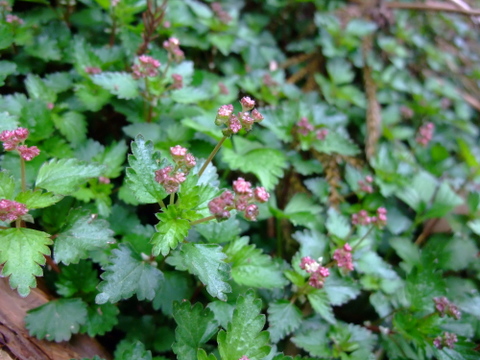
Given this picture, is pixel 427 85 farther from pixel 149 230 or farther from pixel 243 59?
pixel 149 230

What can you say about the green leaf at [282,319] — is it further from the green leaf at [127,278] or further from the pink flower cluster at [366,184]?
the pink flower cluster at [366,184]

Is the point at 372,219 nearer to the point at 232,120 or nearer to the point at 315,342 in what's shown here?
the point at 315,342

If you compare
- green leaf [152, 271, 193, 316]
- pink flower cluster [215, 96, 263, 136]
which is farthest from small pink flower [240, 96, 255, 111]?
green leaf [152, 271, 193, 316]

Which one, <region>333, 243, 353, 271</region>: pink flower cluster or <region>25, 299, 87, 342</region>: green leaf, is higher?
<region>333, 243, 353, 271</region>: pink flower cluster

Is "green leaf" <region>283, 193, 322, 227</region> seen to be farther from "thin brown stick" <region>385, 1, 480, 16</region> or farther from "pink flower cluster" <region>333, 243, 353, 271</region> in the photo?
"thin brown stick" <region>385, 1, 480, 16</region>

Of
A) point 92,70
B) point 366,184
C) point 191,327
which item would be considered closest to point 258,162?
point 366,184
